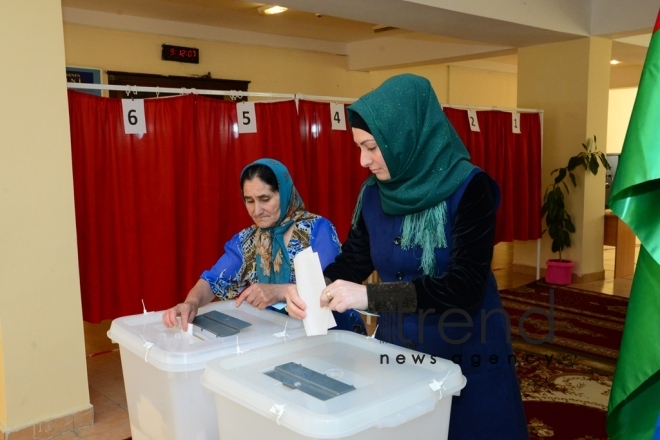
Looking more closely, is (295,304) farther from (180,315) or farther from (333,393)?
(180,315)

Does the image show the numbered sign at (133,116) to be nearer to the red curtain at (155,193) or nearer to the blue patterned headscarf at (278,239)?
the red curtain at (155,193)

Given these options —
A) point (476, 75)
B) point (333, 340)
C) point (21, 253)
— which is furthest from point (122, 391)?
point (476, 75)

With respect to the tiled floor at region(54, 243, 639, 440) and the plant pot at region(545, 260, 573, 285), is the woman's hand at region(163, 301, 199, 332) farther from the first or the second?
the plant pot at region(545, 260, 573, 285)

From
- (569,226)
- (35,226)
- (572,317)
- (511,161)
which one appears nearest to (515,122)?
(511,161)

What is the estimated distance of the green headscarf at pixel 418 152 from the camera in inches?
51.6

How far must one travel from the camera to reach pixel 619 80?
985 cm

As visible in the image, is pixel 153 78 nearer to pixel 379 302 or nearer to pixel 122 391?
pixel 122 391

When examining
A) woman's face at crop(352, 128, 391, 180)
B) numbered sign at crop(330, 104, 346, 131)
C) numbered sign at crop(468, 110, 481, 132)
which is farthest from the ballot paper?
numbered sign at crop(468, 110, 481, 132)

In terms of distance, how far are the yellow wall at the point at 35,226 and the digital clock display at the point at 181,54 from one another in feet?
15.4

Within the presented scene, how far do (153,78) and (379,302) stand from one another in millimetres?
6645

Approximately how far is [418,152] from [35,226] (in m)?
2.06

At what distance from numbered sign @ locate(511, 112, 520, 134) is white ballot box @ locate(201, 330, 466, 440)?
15.5 ft

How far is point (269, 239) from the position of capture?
6.98 feet

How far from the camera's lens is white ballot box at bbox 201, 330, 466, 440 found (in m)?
0.99
